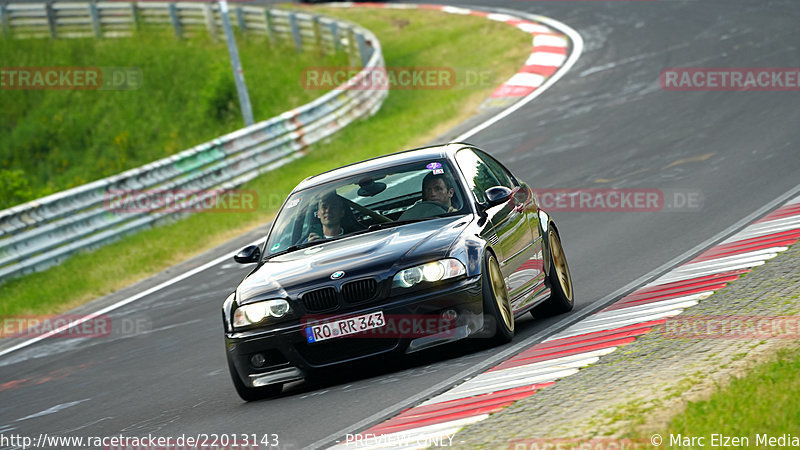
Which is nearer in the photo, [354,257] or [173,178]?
[354,257]

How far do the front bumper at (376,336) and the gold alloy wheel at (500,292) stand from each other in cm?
31

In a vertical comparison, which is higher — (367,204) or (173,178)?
(367,204)

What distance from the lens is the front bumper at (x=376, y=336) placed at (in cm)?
730

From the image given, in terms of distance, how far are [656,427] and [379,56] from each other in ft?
65.4

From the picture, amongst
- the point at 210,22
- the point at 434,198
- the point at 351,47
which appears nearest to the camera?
the point at 434,198

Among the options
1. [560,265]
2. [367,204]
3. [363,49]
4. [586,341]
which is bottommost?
[363,49]

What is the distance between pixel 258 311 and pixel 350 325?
25.4 inches

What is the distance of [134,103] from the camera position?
30.8 meters

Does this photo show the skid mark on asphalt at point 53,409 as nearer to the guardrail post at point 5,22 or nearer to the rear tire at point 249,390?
the rear tire at point 249,390

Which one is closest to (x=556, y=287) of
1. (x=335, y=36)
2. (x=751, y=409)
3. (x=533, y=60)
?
(x=751, y=409)

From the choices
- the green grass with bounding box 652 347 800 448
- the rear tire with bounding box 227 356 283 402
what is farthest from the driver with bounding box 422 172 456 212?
the green grass with bounding box 652 347 800 448

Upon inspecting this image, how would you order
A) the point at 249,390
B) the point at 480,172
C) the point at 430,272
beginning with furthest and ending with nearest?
1. the point at 480,172
2. the point at 249,390
3. the point at 430,272

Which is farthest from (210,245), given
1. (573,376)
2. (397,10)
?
(397,10)

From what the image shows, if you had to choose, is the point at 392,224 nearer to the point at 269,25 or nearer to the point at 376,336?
the point at 376,336
